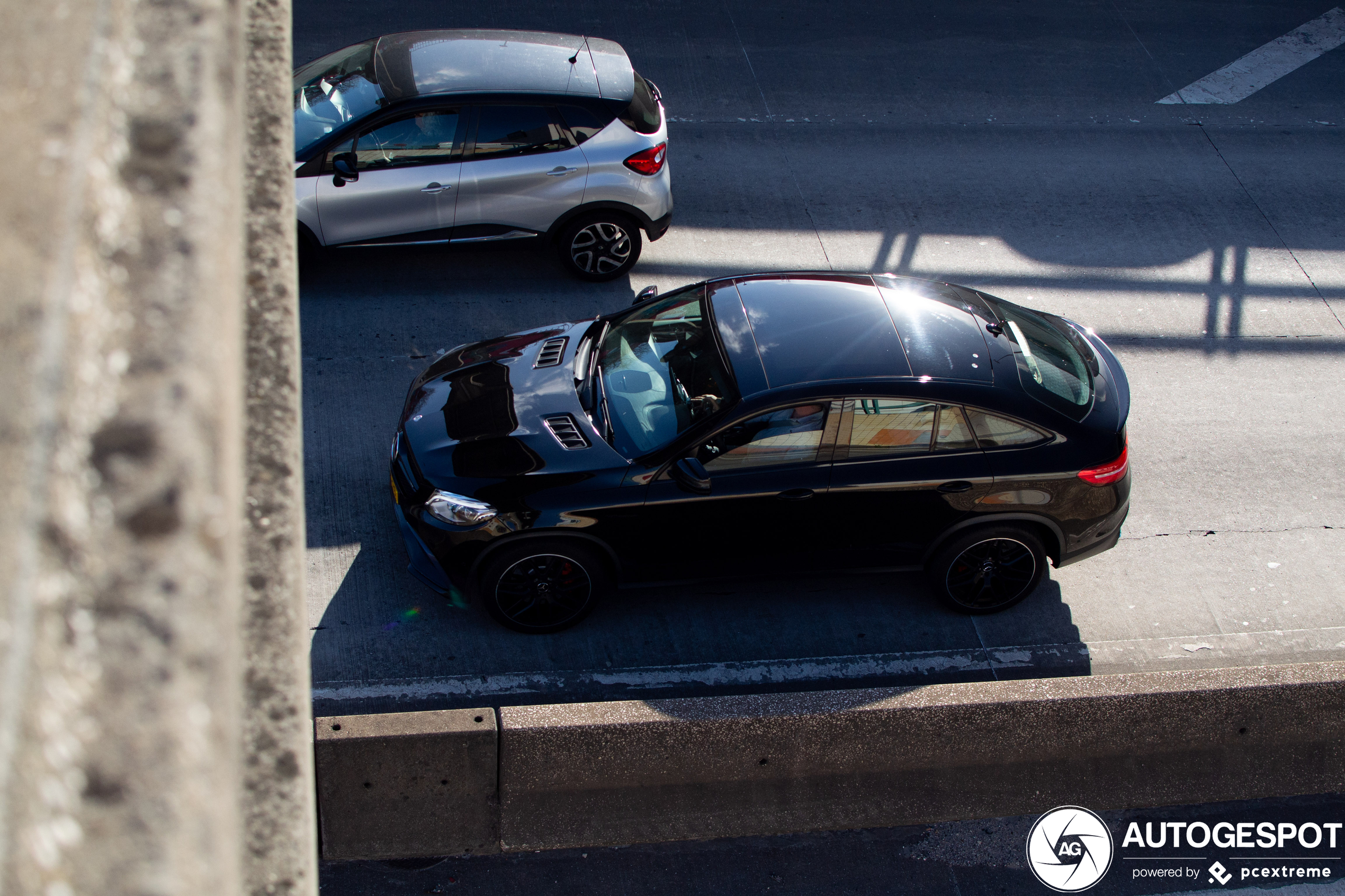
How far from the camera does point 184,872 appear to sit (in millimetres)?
877

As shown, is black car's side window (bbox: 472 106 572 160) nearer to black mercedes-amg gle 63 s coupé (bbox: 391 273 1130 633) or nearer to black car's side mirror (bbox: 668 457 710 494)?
black mercedes-amg gle 63 s coupé (bbox: 391 273 1130 633)

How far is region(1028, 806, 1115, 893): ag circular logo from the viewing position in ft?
17.3

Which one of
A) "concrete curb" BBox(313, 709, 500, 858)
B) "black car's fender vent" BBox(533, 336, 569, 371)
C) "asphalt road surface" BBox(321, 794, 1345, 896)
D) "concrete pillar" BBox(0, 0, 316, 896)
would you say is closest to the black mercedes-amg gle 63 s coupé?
"black car's fender vent" BBox(533, 336, 569, 371)

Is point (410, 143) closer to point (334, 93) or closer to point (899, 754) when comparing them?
point (334, 93)

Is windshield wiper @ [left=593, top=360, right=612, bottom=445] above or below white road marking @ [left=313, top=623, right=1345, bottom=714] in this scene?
above

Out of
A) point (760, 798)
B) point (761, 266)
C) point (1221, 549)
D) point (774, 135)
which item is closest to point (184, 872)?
point (760, 798)

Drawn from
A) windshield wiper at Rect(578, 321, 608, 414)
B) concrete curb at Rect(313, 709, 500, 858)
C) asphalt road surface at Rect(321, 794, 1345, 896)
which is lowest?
asphalt road surface at Rect(321, 794, 1345, 896)

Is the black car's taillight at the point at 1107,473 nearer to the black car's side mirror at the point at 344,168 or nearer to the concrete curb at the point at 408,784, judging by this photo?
the concrete curb at the point at 408,784

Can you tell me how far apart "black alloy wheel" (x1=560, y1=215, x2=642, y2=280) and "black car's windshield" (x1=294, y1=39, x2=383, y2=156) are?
1791 mm

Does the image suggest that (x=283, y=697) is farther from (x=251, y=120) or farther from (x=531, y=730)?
(x=531, y=730)

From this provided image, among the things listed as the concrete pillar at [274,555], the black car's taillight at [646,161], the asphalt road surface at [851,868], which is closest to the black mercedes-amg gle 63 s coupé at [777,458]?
the asphalt road surface at [851,868]

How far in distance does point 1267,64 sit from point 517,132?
10081 millimetres

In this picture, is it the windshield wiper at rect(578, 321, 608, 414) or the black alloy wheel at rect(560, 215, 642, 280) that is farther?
the black alloy wheel at rect(560, 215, 642, 280)

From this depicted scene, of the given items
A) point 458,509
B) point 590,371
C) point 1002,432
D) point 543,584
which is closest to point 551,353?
point 590,371
